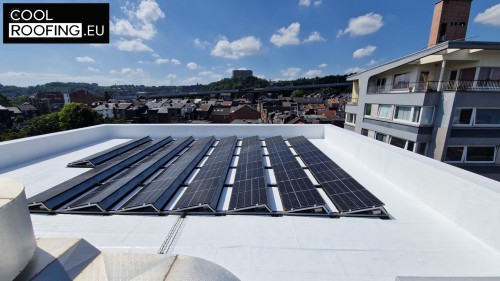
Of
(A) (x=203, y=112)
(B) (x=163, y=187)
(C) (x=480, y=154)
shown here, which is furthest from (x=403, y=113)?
(A) (x=203, y=112)

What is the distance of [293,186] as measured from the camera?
A: 6.21 metres

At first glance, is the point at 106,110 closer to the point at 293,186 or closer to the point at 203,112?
the point at 203,112

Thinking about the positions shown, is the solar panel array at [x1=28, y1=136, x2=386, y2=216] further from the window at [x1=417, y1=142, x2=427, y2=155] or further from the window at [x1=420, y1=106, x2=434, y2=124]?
the window at [x1=417, y1=142, x2=427, y2=155]

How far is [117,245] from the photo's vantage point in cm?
409

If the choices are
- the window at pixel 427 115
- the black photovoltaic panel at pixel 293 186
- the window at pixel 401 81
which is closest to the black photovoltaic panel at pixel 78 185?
the black photovoltaic panel at pixel 293 186

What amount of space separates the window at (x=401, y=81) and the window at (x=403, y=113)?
277 cm

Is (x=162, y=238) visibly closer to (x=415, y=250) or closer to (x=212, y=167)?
(x=212, y=167)

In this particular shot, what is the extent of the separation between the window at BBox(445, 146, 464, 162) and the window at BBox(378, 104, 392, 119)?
180 inches

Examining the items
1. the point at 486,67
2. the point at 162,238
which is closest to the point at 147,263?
the point at 162,238

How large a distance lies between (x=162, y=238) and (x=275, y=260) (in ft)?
7.94

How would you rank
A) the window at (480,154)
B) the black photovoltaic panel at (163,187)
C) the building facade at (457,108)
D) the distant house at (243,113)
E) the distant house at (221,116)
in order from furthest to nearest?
1. the distant house at (221,116)
2. the distant house at (243,113)
3. the window at (480,154)
4. the building facade at (457,108)
5. the black photovoltaic panel at (163,187)

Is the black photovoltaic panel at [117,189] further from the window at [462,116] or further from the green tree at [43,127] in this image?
the green tree at [43,127]

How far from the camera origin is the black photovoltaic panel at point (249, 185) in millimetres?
5306

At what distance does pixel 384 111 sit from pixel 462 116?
197 inches
